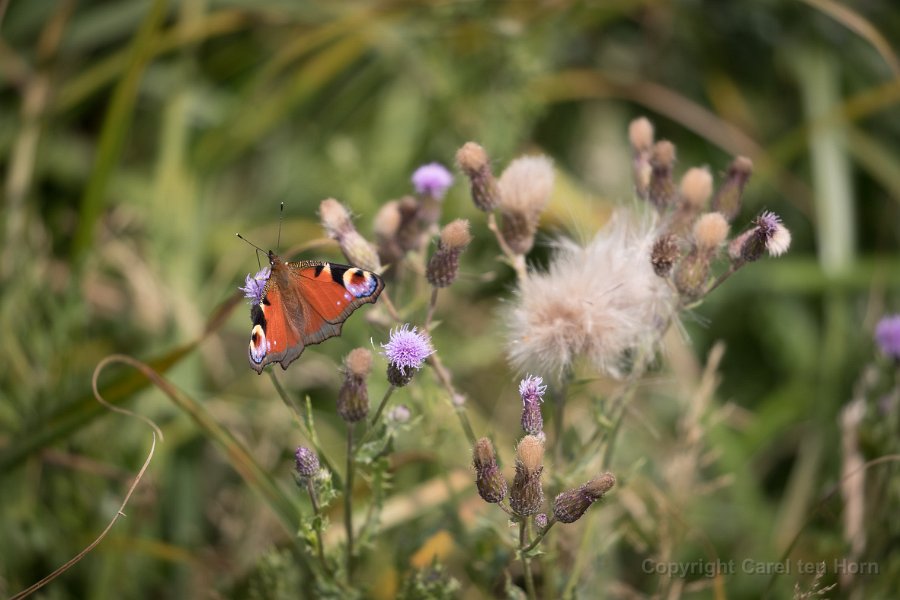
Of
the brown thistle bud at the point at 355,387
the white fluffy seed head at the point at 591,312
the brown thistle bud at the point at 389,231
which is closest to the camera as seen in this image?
the brown thistle bud at the point at 355,387

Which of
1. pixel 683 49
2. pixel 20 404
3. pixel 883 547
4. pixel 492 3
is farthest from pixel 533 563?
pixel 683 49

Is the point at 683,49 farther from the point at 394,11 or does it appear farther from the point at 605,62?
the point at 394,11

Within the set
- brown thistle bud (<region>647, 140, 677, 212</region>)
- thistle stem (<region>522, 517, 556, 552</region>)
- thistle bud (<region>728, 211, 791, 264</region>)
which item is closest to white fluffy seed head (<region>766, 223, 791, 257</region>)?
thistle bud (<region>728, 211, 791, 264</region>)

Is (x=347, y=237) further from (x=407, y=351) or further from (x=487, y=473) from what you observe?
(x=487, y=473)

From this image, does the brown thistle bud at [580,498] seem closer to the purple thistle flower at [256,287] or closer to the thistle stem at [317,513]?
the thistle stem at [317,513]

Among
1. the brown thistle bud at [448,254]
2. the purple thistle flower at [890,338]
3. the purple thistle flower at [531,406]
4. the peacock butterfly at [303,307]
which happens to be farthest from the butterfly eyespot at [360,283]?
the purple thistle flower at [890,338]

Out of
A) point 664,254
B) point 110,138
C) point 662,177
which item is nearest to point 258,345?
point 664,254

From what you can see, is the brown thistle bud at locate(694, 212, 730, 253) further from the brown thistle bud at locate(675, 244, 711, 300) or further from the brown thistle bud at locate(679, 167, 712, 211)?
the brown thistle bud at locate(679, 167, 712, 211)
